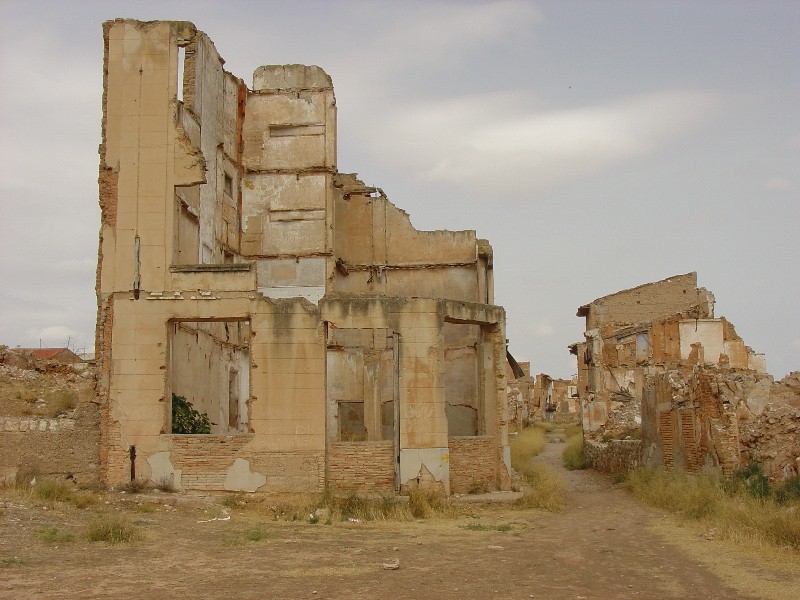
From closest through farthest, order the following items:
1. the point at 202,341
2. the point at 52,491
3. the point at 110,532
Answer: the point at 110,532 → the point at 52,491 → the point at 202,341

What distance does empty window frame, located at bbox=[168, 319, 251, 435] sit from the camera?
18.8 metres

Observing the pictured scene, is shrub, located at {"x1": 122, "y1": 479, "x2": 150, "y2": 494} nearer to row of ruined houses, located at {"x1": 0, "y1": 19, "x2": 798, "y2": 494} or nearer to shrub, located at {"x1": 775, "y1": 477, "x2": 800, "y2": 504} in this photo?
row of ruined houses, located at {"x1": 0, "y1": 19, "x2": 798, "y2": 494}

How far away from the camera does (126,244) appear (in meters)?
17.7

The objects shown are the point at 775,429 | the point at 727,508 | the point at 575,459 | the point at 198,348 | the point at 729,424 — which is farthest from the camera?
the point at 575,459

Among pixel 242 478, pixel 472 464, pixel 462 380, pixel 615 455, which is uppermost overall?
pixel 462 380

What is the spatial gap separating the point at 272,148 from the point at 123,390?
11910 millimetres

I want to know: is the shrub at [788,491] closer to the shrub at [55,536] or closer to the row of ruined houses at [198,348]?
the row of ruined houses at [198,348]

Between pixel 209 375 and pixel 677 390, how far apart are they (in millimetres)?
11443

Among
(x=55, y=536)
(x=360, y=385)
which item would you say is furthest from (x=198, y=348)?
(x=55, y=536)

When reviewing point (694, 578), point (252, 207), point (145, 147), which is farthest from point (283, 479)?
point (252, 207)

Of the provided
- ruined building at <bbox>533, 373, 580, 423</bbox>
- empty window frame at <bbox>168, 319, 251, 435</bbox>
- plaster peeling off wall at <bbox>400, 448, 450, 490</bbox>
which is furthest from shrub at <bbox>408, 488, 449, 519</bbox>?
ruined building at <bbox>533, 373, 580, 423</bbox>

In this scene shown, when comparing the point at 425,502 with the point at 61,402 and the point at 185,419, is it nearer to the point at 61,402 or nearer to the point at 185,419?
the point at 185,419

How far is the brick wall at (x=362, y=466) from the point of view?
1691cm

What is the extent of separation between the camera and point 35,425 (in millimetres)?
16953
